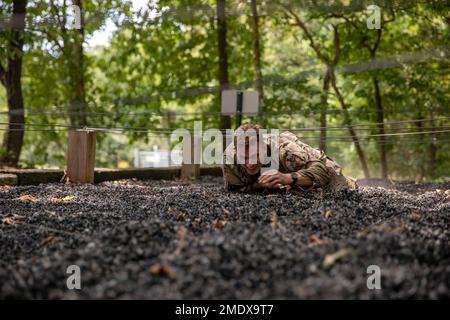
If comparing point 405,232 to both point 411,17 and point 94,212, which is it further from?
point 411,17

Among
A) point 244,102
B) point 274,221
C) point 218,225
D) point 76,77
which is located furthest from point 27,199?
point 76,77

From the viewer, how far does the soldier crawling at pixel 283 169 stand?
4.46 m

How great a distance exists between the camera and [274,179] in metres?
4.42

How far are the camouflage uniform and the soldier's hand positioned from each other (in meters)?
0.14

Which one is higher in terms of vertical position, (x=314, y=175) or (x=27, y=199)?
(x=314, y=175)

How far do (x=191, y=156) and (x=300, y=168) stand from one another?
314 cm

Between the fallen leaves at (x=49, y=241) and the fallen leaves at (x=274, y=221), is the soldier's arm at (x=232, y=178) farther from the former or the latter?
the fallen leaves at (x=49, y=241)

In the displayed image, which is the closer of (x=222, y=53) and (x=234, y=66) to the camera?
(x=222, y=53)

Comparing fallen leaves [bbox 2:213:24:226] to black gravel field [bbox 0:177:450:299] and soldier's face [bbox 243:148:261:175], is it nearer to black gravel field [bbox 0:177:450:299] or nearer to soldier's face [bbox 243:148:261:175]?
black gravel field [bbox 0:177:450:299]

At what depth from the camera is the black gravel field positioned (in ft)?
5.56

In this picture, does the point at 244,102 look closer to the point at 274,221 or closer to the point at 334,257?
the point at 274,221

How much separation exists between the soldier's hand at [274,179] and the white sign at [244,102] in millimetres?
3689
